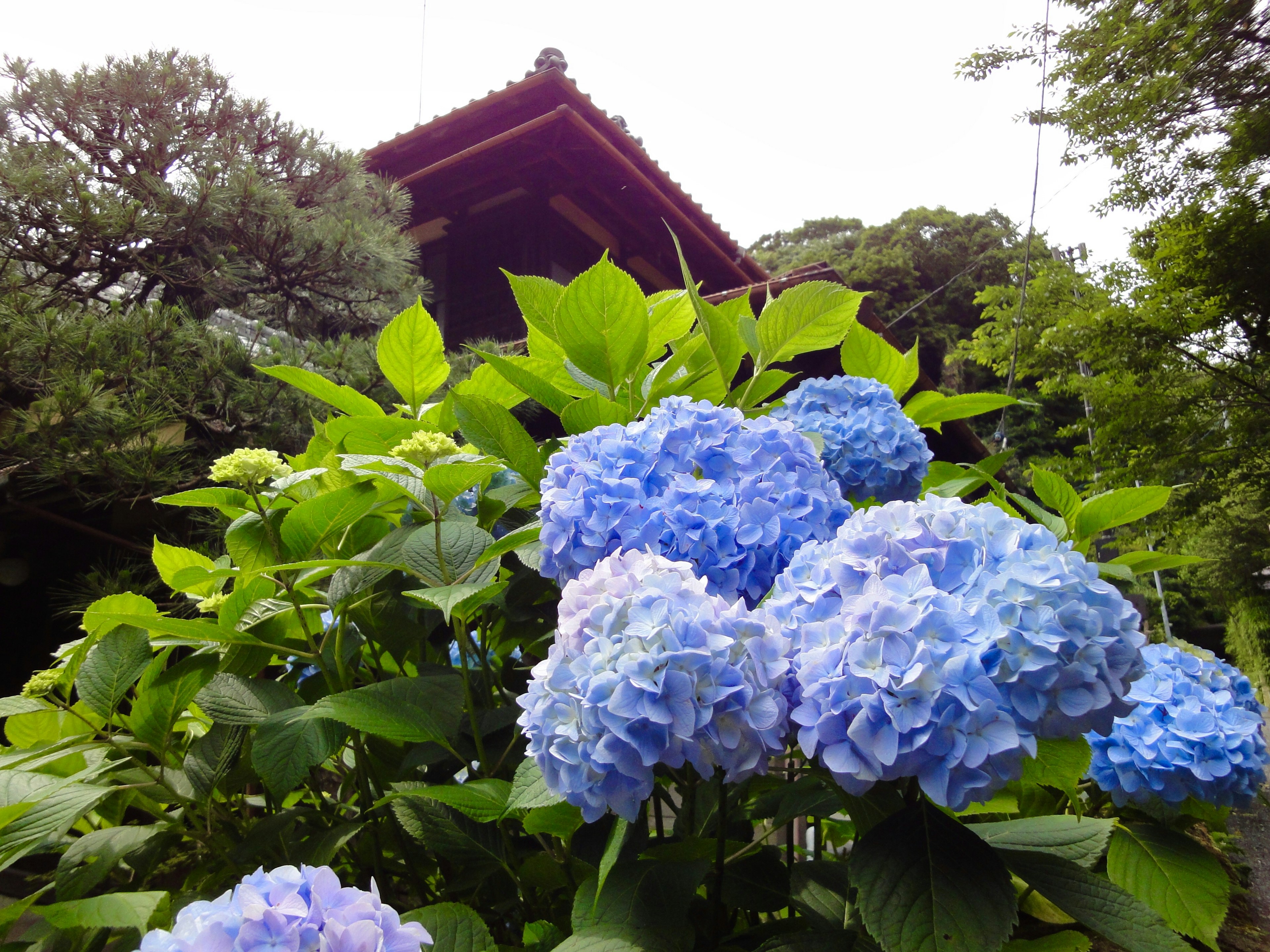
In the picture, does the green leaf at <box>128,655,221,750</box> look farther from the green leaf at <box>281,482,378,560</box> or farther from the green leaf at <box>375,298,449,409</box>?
the green leaf at <box>375,298,449,409</box>

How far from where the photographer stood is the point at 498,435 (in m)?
0.82

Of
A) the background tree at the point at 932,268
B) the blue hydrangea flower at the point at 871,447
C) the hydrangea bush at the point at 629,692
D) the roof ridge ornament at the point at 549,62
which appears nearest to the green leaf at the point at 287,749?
the hydrangea bush at the point at 629,692

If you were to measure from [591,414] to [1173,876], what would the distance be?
35.4 inches

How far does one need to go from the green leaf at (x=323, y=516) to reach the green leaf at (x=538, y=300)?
29cm

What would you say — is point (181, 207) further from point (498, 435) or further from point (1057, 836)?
point (1057, 836)

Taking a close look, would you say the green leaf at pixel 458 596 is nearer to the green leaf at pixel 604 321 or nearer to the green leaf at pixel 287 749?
the green leaf at pixel 287 749

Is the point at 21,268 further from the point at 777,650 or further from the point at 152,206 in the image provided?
the point at 777,650

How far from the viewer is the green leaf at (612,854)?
56 cm

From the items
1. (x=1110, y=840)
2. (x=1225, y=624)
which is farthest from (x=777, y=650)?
(x=1225, y=624)

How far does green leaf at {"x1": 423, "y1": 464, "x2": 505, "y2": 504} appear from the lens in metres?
0.74

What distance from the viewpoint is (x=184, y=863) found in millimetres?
1231

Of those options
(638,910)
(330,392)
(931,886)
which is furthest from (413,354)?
(931,886)

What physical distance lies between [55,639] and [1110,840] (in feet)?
18.3

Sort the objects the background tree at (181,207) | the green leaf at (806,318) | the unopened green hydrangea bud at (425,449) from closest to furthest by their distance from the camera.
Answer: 1. the unopened green hydrangea bud at (425,449)
2. the green leaf at (806,318)
3. the background tree at (181,207)
